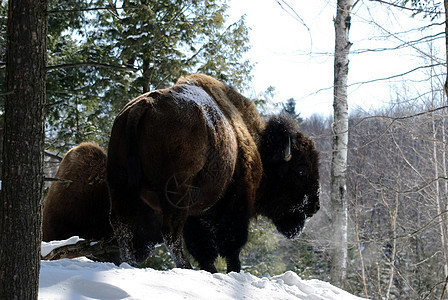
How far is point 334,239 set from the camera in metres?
8.18

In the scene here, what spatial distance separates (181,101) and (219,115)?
1.95 ft

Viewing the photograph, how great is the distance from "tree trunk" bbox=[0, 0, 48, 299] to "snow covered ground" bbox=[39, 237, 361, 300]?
0.92ft

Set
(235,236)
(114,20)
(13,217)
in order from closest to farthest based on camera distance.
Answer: (13,217) < (235,236) < (114,20)

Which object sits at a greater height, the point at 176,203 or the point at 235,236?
the point at 176,203

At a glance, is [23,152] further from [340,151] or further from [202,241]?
[340,151]

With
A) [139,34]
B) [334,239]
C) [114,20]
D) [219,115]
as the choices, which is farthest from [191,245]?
[114,20]

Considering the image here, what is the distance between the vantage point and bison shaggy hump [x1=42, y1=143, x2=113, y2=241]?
5242mm

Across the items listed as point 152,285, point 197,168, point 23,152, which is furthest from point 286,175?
point 23,152

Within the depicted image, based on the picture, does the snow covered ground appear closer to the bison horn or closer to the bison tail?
the bison tail

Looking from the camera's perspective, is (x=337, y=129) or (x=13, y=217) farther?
(x=337, y=129)

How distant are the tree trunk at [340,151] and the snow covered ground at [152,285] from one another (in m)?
4.51

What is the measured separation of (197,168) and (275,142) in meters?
1.85

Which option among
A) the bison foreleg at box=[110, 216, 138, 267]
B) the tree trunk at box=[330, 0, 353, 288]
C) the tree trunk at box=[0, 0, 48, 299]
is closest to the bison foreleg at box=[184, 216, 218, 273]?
the bison foreleg at box=[110, 216, 138, 267]

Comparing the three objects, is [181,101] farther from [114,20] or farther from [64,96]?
[114,20]
